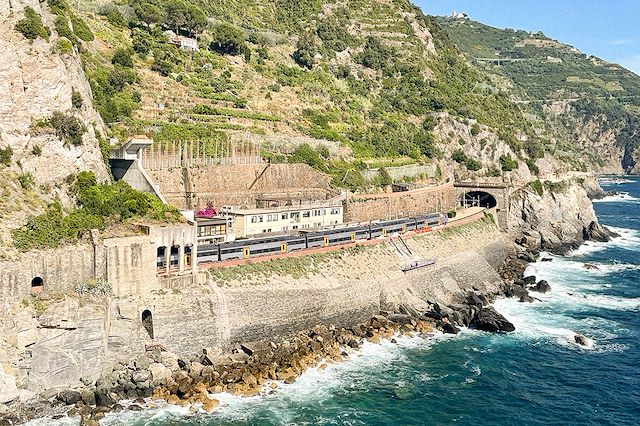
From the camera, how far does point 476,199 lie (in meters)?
112

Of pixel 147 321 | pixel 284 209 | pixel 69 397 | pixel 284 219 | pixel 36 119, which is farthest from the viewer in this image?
pixel 284 209

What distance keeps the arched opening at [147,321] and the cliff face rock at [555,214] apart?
246ft

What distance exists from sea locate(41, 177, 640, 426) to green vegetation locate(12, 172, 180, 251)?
580 inches

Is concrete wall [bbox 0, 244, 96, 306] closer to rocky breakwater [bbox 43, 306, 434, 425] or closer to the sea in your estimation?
rocky breakwater [bbox 43, 306, 434, 425]

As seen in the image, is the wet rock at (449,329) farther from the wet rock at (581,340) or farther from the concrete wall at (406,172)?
the concrete wall at (406,172)

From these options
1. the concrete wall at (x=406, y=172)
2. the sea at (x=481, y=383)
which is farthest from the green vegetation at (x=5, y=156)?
the concrete wall at (x=406, y=172)

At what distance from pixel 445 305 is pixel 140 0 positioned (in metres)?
90.0

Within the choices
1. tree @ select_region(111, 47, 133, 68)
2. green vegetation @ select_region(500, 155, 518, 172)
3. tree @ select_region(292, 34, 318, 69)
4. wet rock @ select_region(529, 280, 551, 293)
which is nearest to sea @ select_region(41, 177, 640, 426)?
wet rock @ select_region(529, 280, 551, 293)

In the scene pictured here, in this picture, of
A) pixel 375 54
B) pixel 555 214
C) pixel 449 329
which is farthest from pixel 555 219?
pixel 449 329

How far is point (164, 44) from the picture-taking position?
374 feet

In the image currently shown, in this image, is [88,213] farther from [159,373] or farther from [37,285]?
[159,373]

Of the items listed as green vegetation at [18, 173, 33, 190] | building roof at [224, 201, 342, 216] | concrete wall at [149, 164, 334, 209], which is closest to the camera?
green vegetation at [18, 173, 33, 190]

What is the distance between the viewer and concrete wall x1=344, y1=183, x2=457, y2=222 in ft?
294

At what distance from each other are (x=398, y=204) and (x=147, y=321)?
54.3m
